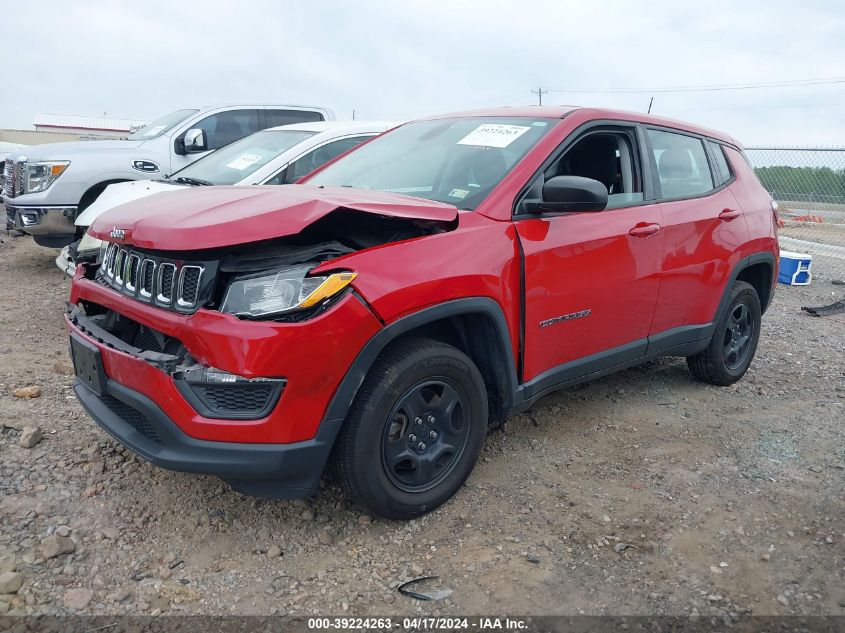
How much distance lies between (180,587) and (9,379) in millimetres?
2414

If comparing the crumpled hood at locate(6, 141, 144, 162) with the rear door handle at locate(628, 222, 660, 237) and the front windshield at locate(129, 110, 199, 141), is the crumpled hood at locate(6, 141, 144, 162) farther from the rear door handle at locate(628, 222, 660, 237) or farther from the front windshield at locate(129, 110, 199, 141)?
the rear door handle at locate(628, 222, 660, 237)

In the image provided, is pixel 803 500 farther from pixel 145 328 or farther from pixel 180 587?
pixel 145 328

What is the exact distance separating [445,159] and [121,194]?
140 inches

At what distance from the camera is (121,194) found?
5832 millimetres

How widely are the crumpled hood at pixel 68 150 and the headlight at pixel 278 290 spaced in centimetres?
566

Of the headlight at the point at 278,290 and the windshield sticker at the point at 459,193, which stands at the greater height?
the windshield sticker at the point at 459,193

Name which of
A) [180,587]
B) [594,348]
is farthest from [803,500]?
[180,587]

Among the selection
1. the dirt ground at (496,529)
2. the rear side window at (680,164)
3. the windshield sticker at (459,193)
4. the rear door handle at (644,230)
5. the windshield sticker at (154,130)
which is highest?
the windshield sticker at (154,130)

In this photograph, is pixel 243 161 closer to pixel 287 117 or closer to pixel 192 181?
pixel 192 181

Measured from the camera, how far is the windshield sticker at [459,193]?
10.4 ft

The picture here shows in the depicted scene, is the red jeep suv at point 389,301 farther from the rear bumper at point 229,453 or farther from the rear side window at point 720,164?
the rear side window at point 720,164

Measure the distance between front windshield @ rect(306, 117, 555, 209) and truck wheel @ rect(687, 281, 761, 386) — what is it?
1982 mm

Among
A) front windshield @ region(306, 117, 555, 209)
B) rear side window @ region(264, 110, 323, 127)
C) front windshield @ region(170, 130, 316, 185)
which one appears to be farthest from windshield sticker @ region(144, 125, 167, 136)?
front windshield @ region(306, 117, 555, 209)

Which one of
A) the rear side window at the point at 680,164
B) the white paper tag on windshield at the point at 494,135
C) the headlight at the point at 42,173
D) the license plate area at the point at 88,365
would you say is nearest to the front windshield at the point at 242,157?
the headlight at the point at 42,173
